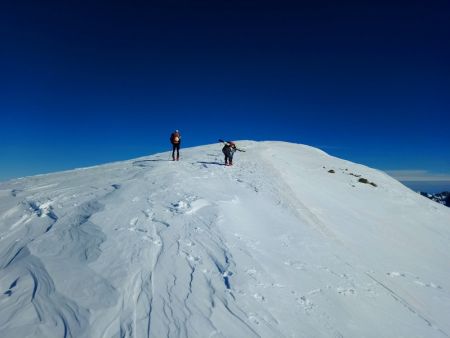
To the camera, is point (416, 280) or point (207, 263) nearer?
point (207, 263)

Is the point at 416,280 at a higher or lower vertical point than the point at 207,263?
lower

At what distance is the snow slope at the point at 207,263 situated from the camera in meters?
7.65

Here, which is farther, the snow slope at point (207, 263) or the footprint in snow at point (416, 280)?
the footprint in snow at point (416, 280)

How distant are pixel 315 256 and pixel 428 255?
862cm

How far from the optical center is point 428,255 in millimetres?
16562

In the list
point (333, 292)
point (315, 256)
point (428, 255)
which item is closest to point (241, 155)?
point (428, 255)

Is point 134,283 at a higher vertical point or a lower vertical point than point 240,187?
lower

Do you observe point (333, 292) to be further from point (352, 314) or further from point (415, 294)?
point (415, 294)

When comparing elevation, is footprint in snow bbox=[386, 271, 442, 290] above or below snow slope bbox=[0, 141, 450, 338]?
below

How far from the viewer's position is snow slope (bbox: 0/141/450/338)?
7652 mm

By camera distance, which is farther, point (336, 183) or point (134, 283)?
point (336, 183)

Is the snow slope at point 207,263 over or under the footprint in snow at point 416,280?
over

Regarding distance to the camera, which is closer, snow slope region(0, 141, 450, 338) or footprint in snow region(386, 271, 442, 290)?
snow slope region(0, 141, 450, 338)

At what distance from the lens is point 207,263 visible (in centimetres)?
981
